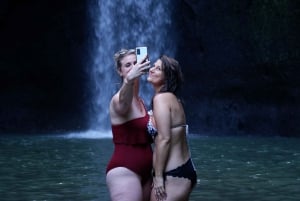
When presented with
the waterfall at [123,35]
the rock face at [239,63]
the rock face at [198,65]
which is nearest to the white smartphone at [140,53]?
the rock face at [198,65]

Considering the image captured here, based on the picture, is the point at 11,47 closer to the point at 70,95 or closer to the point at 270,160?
the point at 70,95

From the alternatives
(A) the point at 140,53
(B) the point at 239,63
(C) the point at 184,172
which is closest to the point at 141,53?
(A) the point at 140,53

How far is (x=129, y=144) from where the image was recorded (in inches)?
168

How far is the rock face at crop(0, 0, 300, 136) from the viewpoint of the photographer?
23.8m

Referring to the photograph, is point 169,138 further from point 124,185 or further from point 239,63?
point 239,63

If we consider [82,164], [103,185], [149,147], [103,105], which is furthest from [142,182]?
[103,105]

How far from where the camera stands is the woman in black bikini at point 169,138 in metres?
4.17

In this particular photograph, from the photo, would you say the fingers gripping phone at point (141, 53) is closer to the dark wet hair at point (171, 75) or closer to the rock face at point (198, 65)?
the dark wet hair at point (171, 75)

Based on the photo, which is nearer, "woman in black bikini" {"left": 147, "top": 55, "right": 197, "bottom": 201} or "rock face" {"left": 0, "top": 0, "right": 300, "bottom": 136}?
"woman in black bikini" {"left": 147, "top": 55, "right": 197, "bottom": 201}

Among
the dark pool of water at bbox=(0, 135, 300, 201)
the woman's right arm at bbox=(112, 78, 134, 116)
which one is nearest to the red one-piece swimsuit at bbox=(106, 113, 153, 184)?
the woman's right arm at bbox=(112, 78, 134, 116)

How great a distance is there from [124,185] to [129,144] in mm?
245

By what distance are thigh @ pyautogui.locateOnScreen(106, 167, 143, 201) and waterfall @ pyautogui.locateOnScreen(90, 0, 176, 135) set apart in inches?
834

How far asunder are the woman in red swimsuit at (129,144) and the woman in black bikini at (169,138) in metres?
0.08

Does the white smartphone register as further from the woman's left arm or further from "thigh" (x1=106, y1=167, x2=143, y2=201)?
"thigh" (x1=106, y1=167, x2=143, y2=201)
